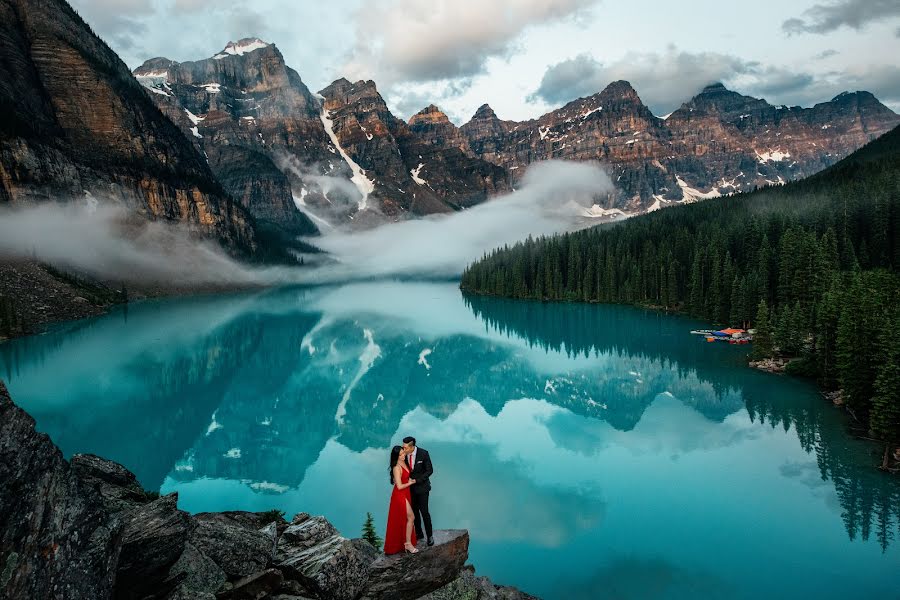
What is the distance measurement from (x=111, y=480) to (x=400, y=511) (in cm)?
687

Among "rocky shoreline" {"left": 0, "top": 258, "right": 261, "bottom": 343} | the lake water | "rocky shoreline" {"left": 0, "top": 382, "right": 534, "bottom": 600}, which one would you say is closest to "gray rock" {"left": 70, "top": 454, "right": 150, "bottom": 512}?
"rocky shoreline" {"left": 0, "top": 382, "right": 534, "bottom": 600}

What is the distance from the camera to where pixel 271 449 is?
32.9 metres

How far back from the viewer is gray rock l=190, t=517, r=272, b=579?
9.41 m

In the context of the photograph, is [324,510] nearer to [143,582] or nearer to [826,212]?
[143,582]

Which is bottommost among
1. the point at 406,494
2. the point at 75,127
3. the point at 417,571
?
the point at 417,571

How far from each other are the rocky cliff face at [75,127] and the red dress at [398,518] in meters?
159

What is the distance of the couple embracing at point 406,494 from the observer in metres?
10.1

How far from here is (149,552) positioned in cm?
804

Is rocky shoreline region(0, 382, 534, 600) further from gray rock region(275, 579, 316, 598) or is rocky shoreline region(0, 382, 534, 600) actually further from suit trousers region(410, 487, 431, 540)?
suit trousers region(410, 487, 431, 540)

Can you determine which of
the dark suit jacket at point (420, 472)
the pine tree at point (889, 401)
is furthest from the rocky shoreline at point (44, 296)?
the pine tree at point (889, 401)

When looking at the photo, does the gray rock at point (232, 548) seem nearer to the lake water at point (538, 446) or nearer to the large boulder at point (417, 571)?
the large boulder at point (417, 571)

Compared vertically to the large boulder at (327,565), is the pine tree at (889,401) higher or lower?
lower

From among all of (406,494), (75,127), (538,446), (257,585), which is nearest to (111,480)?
(257,585)

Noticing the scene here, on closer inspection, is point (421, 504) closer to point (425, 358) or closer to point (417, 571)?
point (417, 571)
